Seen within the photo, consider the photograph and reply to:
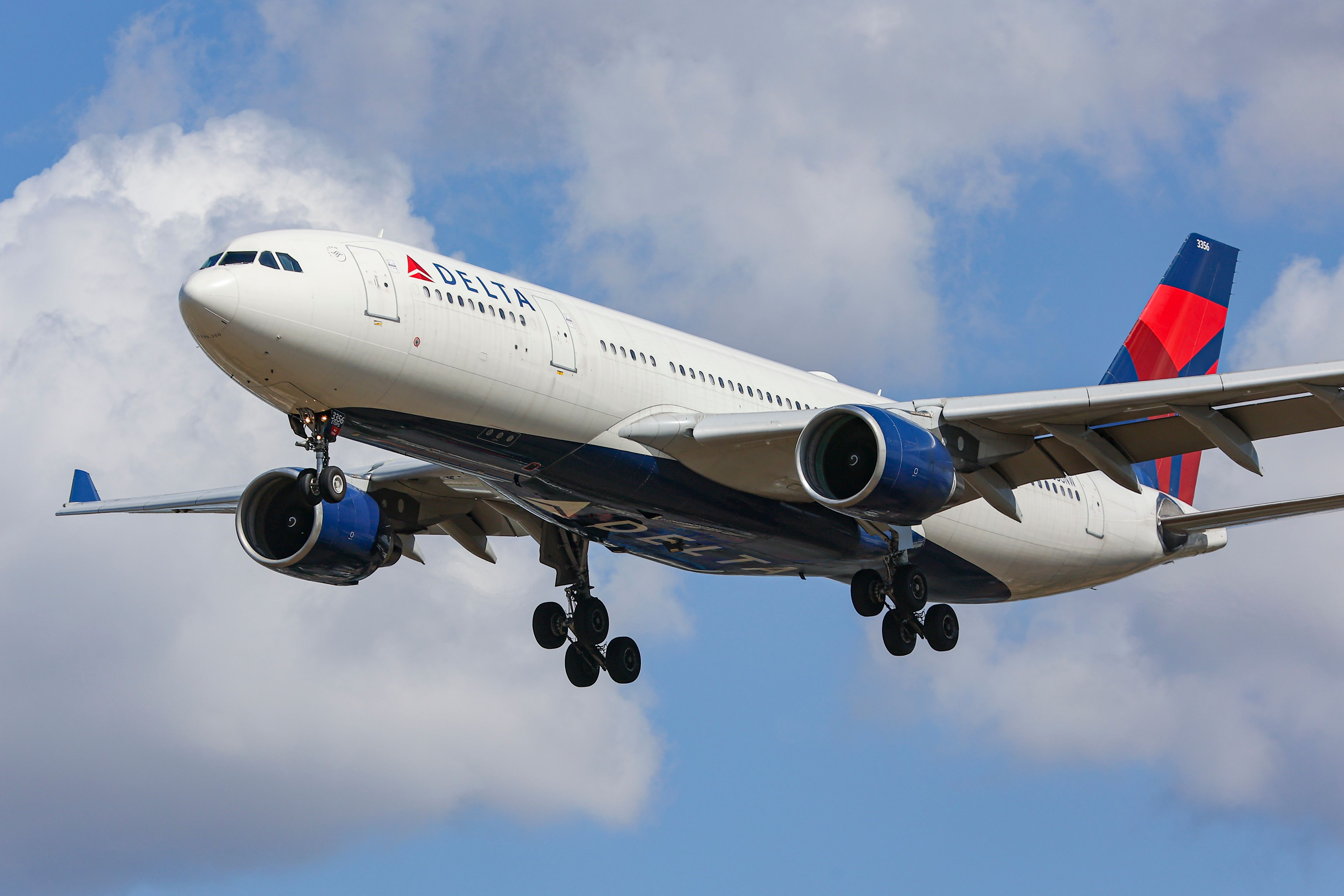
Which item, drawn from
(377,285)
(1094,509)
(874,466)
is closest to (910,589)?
(874,466)

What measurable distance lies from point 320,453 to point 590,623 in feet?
33.7

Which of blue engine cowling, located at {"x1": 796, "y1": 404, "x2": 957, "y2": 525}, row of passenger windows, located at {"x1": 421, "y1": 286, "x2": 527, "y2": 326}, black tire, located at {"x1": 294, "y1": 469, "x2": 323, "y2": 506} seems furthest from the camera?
blue engine cowling, located at {"x1": 796, "y1": 404, "x2": 957, "y2": 525}

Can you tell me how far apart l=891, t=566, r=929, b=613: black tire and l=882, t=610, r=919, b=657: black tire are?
282 mm

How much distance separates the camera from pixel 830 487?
89.6 feet

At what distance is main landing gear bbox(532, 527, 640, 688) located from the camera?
33.5 m

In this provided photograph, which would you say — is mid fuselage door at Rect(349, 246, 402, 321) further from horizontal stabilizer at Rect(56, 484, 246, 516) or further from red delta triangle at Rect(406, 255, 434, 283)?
horizontal stabilizer at Rect(56, 484, 246, 516)

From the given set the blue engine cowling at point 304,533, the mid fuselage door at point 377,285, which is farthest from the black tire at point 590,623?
the mid fuselage door at point 377,285

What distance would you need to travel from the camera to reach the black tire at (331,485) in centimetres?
2428

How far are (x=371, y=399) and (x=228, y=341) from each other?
233 cm

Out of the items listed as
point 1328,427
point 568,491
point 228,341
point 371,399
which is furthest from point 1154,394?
point 228,341

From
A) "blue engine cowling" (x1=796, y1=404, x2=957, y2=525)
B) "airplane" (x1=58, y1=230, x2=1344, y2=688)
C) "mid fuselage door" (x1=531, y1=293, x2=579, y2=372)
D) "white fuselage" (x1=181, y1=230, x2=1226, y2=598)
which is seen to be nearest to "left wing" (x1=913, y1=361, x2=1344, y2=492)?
"airplane" (x1=58, y1=230, x2=1344, y2=688)

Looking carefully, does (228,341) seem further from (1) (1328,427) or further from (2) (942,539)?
(1) (1328,427)

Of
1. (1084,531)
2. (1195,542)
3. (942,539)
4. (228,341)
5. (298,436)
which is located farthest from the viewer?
(1195,542)

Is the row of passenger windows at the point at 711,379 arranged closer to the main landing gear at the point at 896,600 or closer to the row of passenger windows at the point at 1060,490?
the main landing gear at the point at 896,600
